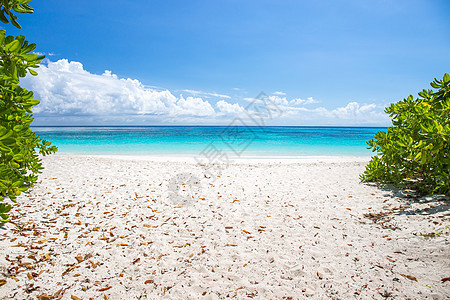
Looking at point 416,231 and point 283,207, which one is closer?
point 416,231

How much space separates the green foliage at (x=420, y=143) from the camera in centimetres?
453

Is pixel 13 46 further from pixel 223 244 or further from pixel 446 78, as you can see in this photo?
pixel 446 78

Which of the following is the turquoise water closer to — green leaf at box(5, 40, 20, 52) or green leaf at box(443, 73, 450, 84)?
green leaf at box(443, 73, 450, 84)

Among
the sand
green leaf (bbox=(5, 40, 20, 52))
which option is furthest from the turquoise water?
green leaf (bbox=(5, 40, 20, 52))

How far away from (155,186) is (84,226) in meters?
2.63

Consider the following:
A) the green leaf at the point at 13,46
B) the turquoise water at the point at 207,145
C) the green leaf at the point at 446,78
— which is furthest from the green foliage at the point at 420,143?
the turquoise water at the point at 207,145

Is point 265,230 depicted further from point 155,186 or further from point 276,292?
point 155,186

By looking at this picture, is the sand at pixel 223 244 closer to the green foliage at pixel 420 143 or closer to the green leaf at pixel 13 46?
the green foliage at pixel 420 143

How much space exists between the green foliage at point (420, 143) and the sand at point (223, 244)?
61 cm

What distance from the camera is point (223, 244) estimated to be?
3783 millimetres

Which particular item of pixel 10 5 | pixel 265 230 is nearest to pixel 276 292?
pixel 265 230

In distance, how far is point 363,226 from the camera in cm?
427

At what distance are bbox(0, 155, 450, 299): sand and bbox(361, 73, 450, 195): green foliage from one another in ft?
1.99

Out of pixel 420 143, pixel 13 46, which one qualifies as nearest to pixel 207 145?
pixel 420 143
